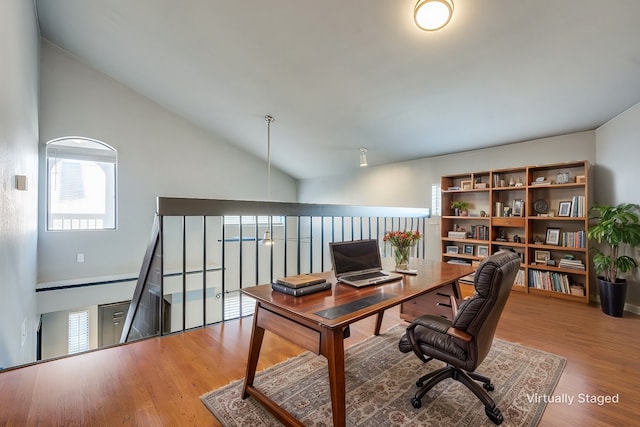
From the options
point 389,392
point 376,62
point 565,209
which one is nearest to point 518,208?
A: point 565,209

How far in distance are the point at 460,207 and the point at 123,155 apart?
625cm

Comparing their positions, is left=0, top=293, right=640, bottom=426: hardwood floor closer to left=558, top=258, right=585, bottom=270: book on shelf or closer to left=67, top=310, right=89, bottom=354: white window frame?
left=558, top=258, right=585, bottom=270: book on shelf

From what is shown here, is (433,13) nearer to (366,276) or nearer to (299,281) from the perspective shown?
(366,276)

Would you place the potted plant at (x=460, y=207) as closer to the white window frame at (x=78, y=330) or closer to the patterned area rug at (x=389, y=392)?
the patterned area rug at (x=389, y=392)

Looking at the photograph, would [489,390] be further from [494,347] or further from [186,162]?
[186,162]

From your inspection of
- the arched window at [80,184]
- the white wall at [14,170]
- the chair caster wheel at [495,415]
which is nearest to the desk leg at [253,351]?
the chair caster wheel at [495,415]

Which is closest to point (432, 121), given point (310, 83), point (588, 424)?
point (310, 83)

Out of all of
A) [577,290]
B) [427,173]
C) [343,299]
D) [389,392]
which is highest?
[427,173]

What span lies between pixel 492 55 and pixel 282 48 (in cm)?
228

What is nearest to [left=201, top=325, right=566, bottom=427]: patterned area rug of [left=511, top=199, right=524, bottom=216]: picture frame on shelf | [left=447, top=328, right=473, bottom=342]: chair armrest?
Answer: [left=447, top=328, right=473, bottom=342]: chair armrest

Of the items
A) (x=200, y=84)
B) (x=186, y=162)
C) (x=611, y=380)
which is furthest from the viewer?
(x=186, y=162)

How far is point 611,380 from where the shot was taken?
1.94m

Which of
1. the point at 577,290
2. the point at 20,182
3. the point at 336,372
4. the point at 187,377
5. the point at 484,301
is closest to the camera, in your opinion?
the point at 336,372

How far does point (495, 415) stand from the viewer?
1514 mm
